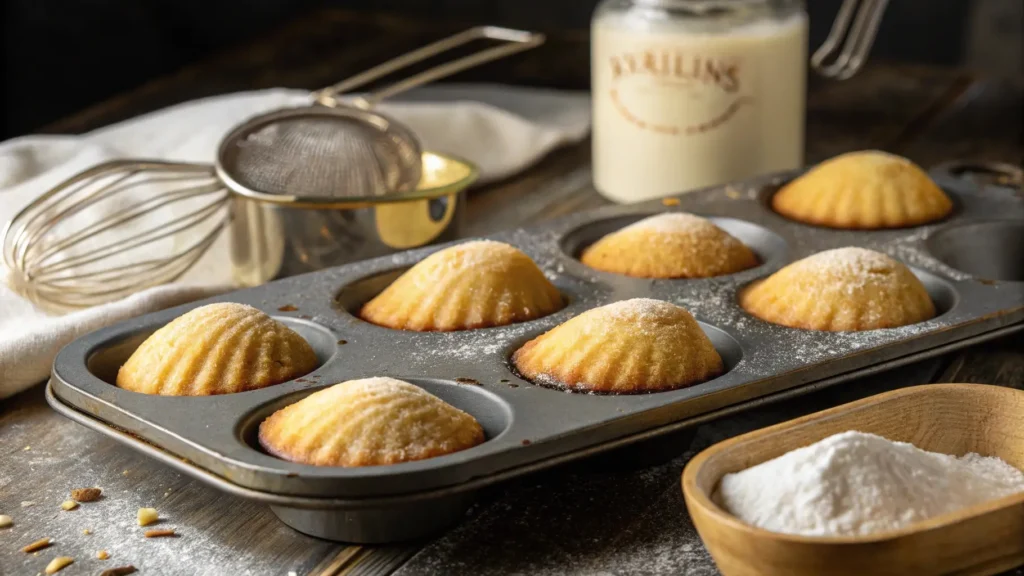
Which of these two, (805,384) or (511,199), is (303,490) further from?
(511,199)

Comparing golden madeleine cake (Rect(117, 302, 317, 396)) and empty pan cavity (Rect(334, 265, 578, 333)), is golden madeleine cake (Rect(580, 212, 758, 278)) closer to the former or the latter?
empty pan cavity (Rect(334, 265, 578, 333))

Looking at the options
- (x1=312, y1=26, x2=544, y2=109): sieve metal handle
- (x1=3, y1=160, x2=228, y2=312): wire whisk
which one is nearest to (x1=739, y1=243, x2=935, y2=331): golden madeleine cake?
(x1=312, y1=26, x2=544, y2=109): sieve metal handle

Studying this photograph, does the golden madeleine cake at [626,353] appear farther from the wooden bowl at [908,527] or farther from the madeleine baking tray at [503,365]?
the wooden bowl at [908,527]

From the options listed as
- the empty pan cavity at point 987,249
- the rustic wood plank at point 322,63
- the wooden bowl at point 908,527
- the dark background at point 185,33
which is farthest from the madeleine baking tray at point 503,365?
the dark background at point 185,33

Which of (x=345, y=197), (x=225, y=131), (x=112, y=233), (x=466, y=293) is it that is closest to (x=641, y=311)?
(x=466, y=293)

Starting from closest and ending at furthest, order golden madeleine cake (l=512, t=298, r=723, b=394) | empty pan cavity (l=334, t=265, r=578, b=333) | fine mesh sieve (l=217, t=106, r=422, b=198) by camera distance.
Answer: golden madeleine cake (l=512, t=298, r=723, b=394) → empty pan cavity (l=334, t=265, r=578, b=333) → fine mesh sieve (l=217, t=106, r=422, b=198)

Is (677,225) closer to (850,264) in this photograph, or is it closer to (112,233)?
(850,264)
